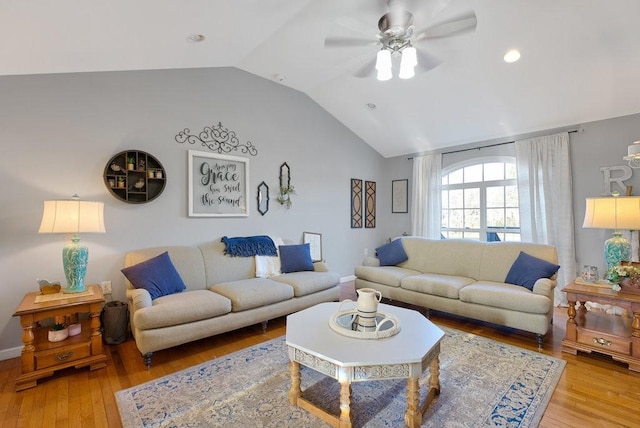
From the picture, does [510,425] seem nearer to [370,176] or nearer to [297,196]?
[297,196]

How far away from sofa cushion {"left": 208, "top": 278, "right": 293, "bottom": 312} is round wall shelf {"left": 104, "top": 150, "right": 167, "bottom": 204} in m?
1.26

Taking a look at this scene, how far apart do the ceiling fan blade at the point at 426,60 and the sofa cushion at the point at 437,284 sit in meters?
2.28

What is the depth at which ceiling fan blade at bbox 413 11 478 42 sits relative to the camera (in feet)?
6.71

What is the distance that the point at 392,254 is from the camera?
4.39m

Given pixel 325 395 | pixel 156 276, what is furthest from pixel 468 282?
pixel 156 276

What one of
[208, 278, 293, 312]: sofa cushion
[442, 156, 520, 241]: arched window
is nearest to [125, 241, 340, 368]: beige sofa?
[208, 278, 293, 312]: sofa cushion

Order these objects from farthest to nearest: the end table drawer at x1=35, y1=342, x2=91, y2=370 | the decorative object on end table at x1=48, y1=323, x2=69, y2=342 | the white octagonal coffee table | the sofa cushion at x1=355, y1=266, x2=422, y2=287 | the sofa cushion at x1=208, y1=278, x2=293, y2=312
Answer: the sofa cushion at x1=355, y1=266, x2=422, y2=287
the sofa cushion at x1=208, y1=278, x2=293, y2=312
the decorative object on end table at x1=48, y1=323, x2=69, y2=342
the end table drawer at x1=35, y1=342, x2=91, y2=370
the white octagonal coffee table

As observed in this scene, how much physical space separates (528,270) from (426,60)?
2400mm

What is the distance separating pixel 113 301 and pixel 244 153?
7.40ft

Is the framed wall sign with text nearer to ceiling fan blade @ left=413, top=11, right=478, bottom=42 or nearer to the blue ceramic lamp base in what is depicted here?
the blue ceramic lamp base

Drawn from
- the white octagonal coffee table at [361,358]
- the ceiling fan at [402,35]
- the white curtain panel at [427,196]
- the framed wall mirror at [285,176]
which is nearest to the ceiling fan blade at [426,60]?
the ceiling fan at [402,35]

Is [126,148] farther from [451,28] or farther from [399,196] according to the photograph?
[399,196]

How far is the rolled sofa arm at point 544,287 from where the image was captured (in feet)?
9.32

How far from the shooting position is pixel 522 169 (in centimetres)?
434
